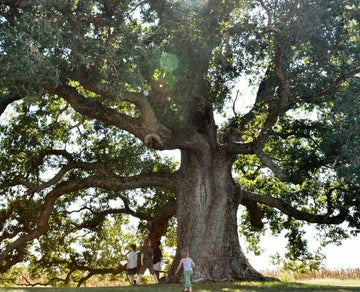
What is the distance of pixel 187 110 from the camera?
17594 mm

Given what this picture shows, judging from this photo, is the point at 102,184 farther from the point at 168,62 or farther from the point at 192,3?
the point at 192,3

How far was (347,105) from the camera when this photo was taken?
14656 mm

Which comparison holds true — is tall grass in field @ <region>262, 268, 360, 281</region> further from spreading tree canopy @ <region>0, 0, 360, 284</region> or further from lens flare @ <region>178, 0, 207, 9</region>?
lens flare @ <region>178, 0, 207, 9</region>

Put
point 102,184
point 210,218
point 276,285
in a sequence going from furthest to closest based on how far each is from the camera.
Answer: point 102,184, point 210,218, point 276,285

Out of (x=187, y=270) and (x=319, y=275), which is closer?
(x=187, y=270)

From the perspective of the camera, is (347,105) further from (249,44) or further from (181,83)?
(181,83)

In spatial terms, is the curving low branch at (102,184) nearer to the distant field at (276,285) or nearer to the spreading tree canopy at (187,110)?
the spreading tree canopy at (187,110)

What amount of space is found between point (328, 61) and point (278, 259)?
11687 millimetres

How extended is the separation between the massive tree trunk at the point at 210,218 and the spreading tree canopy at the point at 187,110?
0.14 ft

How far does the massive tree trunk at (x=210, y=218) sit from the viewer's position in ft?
54.4

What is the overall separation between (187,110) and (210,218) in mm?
3967

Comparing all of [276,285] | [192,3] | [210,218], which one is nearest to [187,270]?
[276,285]

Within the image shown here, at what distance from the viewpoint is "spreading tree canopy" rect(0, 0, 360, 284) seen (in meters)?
14.0

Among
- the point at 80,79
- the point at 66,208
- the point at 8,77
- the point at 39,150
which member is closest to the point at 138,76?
the point at 80,79
